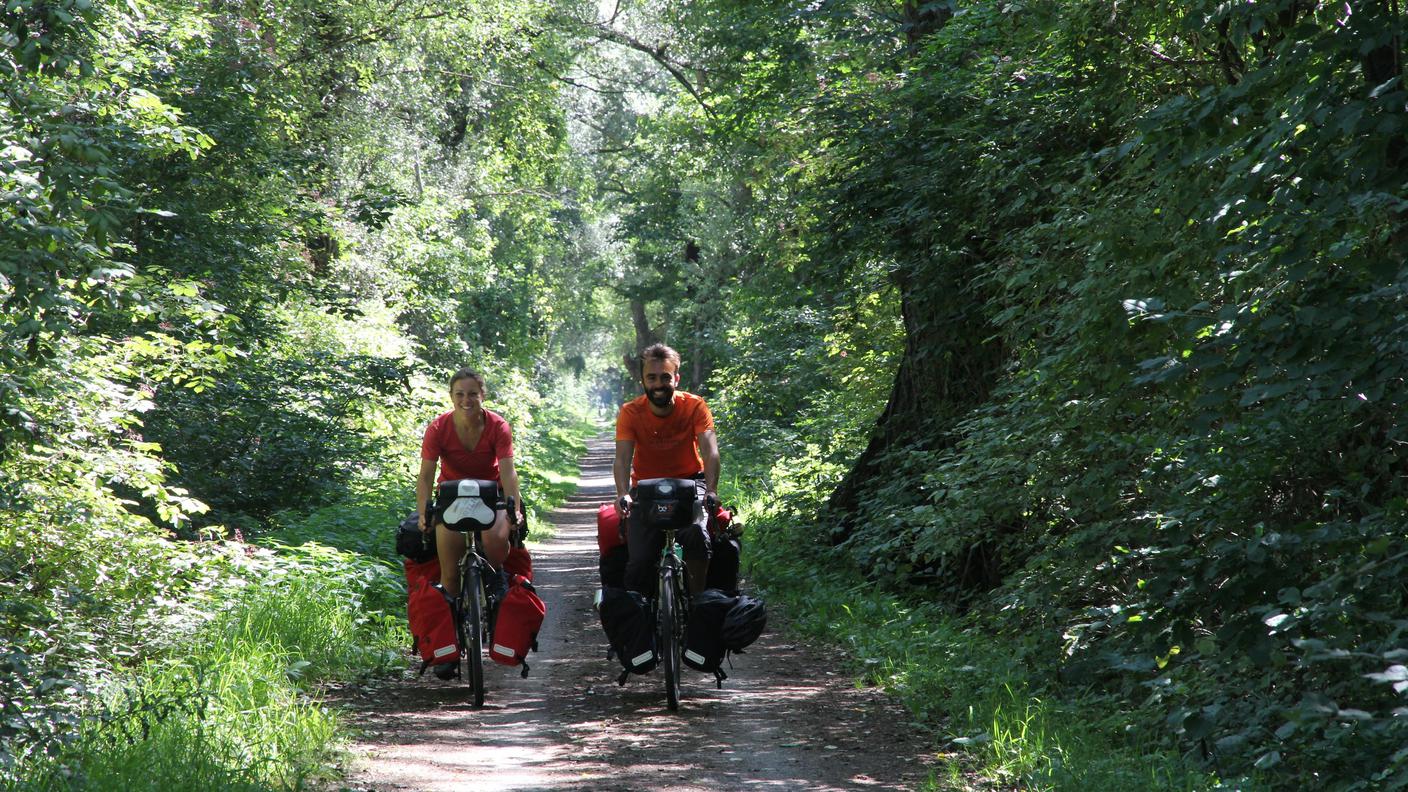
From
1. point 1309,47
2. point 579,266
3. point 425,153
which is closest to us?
point 1309,47

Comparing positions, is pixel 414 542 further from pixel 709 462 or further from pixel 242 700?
pixel 709 462

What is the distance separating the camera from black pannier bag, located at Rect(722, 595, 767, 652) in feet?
24.5

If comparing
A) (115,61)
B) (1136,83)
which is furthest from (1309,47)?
(115,61)

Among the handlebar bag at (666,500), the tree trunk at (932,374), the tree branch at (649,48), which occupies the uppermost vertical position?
the tree branch at (649,48)

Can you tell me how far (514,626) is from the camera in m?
7.71

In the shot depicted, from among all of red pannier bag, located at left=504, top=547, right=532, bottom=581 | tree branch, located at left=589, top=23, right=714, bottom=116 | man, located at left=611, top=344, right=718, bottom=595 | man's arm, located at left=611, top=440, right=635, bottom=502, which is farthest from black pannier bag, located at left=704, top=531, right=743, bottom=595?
tree branch, located at left=589, top=23, right=714, bottom=116

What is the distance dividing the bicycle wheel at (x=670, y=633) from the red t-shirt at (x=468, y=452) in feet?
4.75

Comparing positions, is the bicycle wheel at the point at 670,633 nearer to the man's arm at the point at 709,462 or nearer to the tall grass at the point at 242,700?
the man's arm at the point at 709,462

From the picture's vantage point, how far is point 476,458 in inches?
316

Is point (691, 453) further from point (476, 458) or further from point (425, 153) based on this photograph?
point (425, 153)

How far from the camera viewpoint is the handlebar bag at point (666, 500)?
7242 millimetres

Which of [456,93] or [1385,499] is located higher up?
[456,93]

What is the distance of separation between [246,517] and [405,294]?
1044 cm

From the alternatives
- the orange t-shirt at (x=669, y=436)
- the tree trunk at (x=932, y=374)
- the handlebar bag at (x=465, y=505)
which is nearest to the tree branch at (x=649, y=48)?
the tree trunk at (x=932, y=374)
